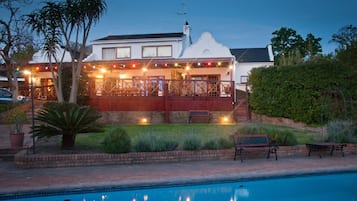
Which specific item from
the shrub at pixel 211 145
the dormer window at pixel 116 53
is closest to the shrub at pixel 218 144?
the shrub at pixel 211 145

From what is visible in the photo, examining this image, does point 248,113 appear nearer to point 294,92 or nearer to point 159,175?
point 294,92

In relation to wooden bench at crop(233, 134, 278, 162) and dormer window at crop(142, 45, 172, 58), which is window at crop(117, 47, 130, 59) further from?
wooden bench at crop(233, 134, 278, 162)

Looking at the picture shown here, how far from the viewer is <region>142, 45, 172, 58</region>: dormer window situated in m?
30.7

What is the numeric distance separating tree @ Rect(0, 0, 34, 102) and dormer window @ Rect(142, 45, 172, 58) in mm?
9548

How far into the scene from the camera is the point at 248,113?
21656 millimetres

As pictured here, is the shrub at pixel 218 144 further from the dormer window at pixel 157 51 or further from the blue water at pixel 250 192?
the dormer window at pixel 157 51

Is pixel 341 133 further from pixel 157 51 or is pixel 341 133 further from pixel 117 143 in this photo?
pixel 157 51

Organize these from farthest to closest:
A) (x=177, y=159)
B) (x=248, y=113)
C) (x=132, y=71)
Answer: (x=132, y=71), (x=248, y=113), (x=177, y=159)

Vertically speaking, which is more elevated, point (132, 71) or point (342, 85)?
point (132, 71)

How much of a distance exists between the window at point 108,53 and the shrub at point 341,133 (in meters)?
22.0

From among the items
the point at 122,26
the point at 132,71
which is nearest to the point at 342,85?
the point at 132,71

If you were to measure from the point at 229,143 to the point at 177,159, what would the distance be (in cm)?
216

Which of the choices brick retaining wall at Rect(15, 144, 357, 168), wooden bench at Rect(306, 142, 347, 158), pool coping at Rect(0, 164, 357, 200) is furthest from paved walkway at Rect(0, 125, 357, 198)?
wooden bench at Rect(306, 142, 347, 158)

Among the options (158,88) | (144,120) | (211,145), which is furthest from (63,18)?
(211,145)
